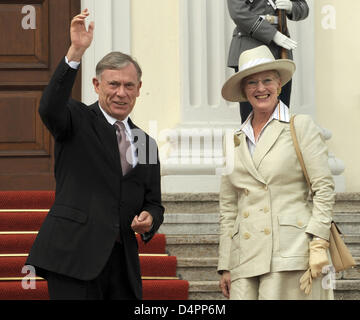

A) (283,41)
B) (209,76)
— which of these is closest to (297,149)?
(283,41)

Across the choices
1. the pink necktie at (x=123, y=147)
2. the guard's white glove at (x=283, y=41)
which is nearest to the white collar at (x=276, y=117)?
the pink necktie at (x=123, y=147)

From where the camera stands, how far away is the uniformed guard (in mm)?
5367

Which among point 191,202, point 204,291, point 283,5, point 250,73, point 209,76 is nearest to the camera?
point 250,73

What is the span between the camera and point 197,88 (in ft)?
23.3

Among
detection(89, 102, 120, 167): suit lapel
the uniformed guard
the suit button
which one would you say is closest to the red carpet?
the uniformed guard

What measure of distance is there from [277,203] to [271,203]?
2 cm

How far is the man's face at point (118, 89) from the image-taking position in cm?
322

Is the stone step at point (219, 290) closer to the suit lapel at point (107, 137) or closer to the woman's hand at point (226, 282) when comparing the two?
the woman's hand at point (226, 282)

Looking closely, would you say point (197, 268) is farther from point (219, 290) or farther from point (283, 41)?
point (283, 41)

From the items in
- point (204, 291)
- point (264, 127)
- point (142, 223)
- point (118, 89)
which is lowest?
point (204, 291)

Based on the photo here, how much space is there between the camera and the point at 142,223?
316cm

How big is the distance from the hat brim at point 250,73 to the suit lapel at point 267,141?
8.9 inches
